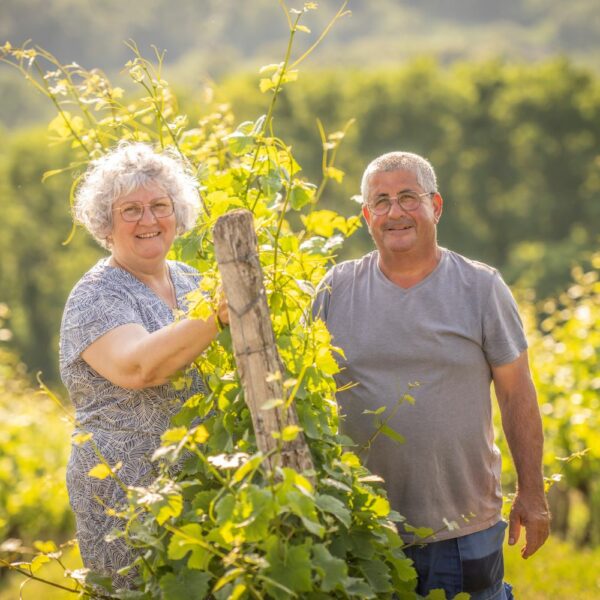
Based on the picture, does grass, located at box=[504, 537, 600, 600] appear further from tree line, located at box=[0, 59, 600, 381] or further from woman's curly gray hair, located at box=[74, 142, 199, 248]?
tree line, located at box=[0, 59, 600, 381]

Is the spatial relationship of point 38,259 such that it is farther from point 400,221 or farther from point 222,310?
point 222,310

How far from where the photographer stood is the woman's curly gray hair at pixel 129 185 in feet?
10.1

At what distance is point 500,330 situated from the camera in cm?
333

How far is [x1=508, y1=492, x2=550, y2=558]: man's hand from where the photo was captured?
3.43m

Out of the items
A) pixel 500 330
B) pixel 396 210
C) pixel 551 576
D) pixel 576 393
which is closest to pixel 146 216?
pixel 396 210

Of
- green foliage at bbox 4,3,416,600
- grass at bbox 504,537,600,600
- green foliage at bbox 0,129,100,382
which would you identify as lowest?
grass at bbox 504,537,600,600

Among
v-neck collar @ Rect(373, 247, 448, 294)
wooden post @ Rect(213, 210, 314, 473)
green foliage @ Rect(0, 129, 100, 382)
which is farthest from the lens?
green foliage @ Rect(0, 129, 100, 382)

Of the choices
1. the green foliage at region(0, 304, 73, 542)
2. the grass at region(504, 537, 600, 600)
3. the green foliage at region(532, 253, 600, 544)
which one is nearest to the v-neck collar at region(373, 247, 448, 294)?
the grass at region(504, 537, 600, 600)

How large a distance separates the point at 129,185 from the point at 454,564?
1666 mm

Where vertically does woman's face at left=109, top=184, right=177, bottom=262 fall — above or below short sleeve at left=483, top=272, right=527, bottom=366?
above

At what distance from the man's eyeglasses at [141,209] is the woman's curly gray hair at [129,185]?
0.04 m

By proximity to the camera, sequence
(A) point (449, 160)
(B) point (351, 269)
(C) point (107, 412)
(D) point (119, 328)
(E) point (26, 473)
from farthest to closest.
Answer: (A) point (449, 160), (E) point (26, 473), (B) point (351, 269), (C) point (107, 412), (D) point (119, 328)

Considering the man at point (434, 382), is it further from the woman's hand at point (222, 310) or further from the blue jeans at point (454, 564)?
the woman's hand at point (222, 310)

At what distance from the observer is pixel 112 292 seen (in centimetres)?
299
